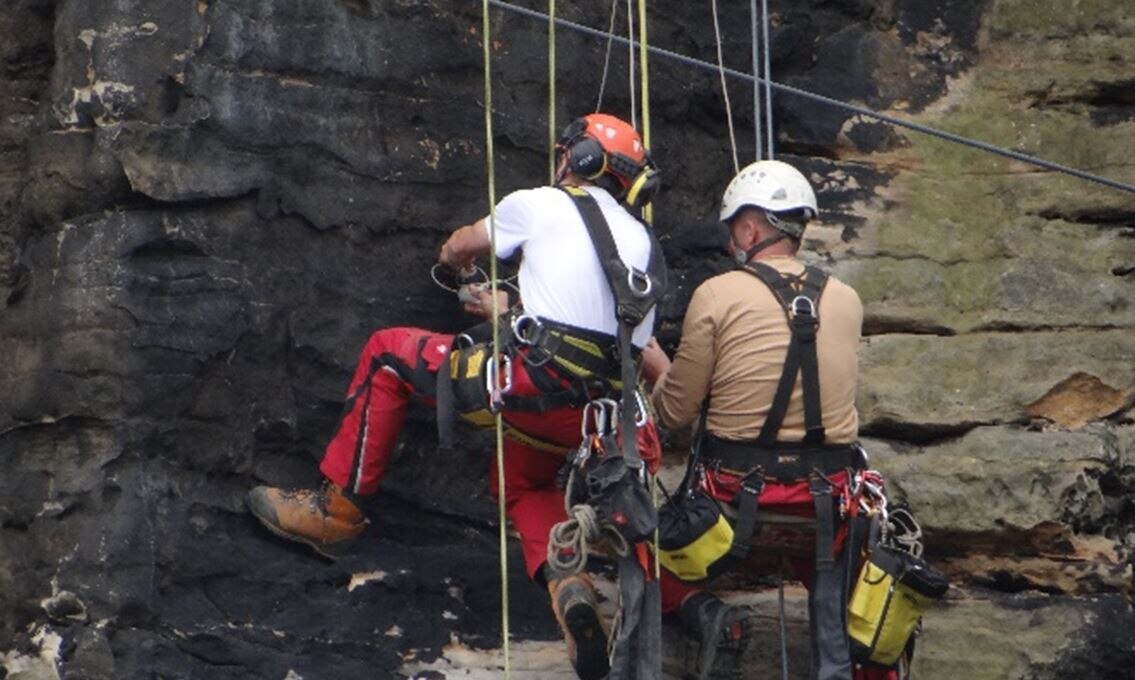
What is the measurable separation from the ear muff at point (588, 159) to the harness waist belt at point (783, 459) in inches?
43.8

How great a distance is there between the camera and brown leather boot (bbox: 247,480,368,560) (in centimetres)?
955

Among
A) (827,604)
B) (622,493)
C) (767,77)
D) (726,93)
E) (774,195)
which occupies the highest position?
(767,77)

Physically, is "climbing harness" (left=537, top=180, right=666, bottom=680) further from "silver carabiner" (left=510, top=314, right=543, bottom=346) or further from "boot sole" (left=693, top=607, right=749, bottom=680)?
"boot sole" (left=693, top=607, right=749, bottom=680)

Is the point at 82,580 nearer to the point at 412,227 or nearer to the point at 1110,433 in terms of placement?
the point at 412,227

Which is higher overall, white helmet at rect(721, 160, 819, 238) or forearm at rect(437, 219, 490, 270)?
white helmet at rect(721, 160, 819, 238)

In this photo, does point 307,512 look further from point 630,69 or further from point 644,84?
point 630,69

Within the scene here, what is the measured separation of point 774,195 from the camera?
9242mm

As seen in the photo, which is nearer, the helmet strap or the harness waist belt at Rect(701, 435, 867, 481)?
the harness waist belt at Rect(701, 435, 867, 481)

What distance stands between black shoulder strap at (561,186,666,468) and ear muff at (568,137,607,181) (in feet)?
0.51

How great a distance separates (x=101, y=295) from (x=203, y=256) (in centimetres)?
45

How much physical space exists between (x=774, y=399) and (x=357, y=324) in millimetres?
1922

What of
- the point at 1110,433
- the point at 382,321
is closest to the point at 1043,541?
the point at 1110,433

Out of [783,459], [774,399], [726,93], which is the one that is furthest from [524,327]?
[726,93]

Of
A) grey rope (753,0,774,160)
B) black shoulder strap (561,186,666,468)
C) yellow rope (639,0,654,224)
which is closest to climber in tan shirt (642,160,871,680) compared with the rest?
black shoulder strap (561,186,666,468)
